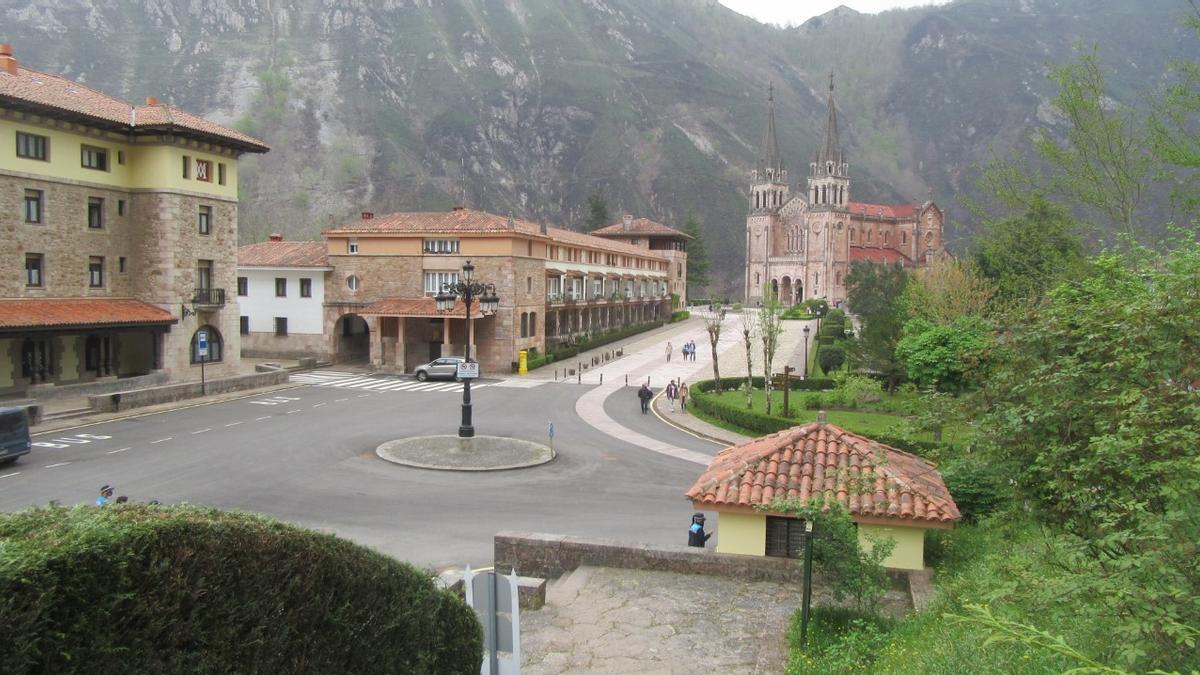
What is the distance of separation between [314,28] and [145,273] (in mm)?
143037

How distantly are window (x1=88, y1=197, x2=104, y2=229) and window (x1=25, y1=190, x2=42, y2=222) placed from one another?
7.98 feet

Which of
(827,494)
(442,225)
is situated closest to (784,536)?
(827,494)

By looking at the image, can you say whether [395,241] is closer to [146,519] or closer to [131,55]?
[146,519]

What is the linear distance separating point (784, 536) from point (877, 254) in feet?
382

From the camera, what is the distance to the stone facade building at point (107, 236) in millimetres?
31453

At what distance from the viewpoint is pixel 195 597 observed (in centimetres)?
463

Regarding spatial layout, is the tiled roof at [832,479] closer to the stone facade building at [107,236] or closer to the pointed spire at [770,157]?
the stone facade building at [107,236]

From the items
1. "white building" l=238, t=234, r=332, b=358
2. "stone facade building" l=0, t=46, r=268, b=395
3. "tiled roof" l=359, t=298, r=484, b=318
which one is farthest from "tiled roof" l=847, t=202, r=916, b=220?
"stone facade building" l=0, t=46, r=268, b=395

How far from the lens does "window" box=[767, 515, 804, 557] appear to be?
12.5 m

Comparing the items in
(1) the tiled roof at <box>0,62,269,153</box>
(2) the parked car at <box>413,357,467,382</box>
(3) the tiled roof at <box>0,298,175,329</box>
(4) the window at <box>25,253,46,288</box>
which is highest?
(1) the tiled roof at <box>0,62,269,153</box>

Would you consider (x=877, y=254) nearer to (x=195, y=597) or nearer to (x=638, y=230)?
(x=638, y=230)

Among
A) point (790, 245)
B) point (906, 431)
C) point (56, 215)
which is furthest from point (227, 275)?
→ point (790, 245)

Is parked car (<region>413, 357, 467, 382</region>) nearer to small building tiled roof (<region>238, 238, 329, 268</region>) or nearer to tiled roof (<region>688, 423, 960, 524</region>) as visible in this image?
small building tiled roof (<region>238, 238, 329, 268</region>)

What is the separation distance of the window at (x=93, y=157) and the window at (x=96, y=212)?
4.42 ft
